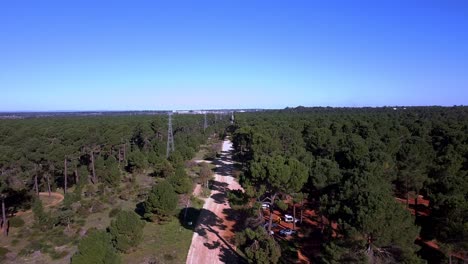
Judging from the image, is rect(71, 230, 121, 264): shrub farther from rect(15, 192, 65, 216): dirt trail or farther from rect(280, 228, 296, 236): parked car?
rect(15, 192, 65, 216): dirt trail

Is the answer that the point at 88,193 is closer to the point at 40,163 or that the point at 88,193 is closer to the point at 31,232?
the point at 40,163

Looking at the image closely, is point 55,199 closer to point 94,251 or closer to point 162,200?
point 162,200

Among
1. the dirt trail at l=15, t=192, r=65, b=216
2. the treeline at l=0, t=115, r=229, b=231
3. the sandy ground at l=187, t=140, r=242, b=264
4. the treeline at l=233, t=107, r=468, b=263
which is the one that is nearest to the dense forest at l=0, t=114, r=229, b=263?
the treeline at l=0, t=115, r=229, b=231

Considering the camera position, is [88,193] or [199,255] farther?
[88,193]

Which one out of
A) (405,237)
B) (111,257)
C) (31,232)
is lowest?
(31,232)

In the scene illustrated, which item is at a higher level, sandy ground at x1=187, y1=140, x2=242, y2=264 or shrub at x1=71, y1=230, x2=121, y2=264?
shrub at x1=71, y1=230, x2=121, y2=264

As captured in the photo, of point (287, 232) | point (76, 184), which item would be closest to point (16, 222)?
point (76, 184)

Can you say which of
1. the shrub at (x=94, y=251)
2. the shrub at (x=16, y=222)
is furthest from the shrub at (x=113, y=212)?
the shrub at (x=94, y=251)

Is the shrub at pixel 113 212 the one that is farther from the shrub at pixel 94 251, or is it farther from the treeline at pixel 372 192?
the shrub at pixel 94 251

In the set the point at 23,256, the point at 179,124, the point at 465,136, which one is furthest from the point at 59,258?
the point at 179,124
